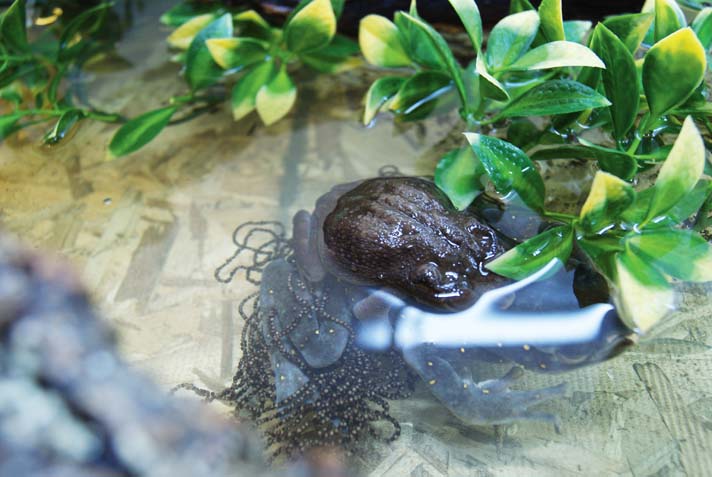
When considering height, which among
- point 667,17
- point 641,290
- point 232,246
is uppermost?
point 667,17

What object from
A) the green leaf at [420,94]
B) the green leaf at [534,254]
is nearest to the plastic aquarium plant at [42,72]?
the green leaf at [420,94]

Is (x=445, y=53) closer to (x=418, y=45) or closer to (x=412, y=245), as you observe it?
(x=418, y=45)

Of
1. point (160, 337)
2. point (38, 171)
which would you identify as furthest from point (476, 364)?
point (38, 171)

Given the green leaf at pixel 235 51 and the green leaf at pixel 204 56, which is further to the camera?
the green leaf at pixel 204 56

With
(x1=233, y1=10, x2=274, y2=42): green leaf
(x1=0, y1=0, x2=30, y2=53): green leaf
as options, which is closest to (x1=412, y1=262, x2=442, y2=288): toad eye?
(x1=233, y1=10, x2=274, y2=42): green leaf

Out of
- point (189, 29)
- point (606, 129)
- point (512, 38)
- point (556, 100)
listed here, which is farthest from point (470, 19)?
point (189, 29)

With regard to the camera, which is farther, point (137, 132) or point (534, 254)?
point (137, 132)

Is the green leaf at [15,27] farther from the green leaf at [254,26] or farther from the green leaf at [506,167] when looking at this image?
the green leaf at [506,167]
